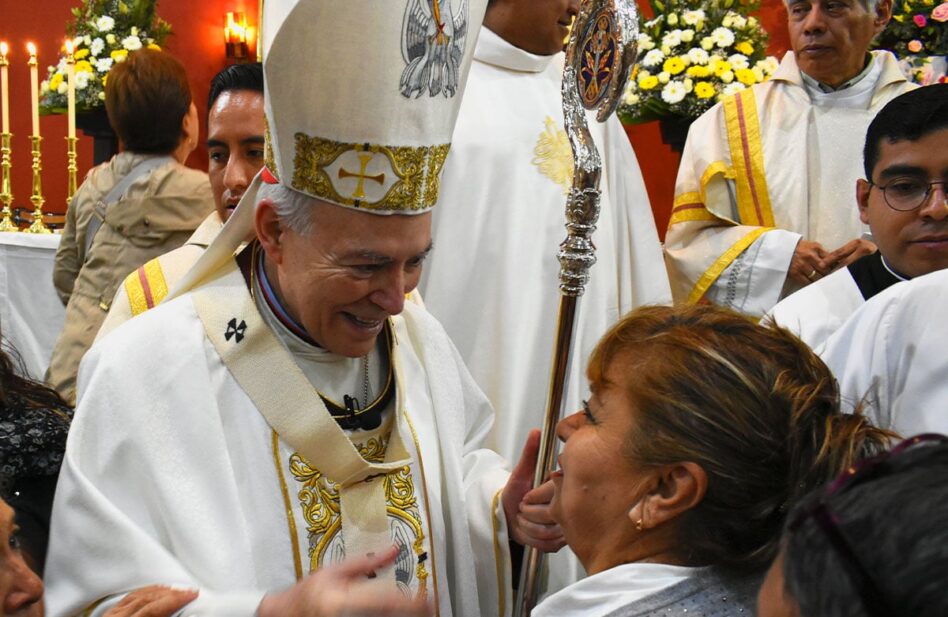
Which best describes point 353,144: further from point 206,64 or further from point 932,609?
point 206,64

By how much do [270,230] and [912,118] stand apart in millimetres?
1677

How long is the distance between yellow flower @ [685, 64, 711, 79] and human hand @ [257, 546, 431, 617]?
11.3 feet

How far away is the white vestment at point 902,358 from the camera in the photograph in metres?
2.20

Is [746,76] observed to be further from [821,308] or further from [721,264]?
[821,308]

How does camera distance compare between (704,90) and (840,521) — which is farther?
(704,90)

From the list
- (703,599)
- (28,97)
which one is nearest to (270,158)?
(703,599)

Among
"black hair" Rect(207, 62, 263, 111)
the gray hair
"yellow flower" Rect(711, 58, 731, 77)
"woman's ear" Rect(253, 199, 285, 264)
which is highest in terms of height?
"yellow flower" Rect(711, 58, 731, 77)

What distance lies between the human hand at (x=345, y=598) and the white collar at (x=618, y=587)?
0.88 feet

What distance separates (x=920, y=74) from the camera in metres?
5.36

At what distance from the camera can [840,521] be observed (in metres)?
0.96

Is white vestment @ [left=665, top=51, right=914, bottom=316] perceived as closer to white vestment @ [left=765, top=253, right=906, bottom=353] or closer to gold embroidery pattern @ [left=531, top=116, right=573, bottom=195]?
gold embroidery pattern @ [left=531, top=116, right=573, bottom=195]

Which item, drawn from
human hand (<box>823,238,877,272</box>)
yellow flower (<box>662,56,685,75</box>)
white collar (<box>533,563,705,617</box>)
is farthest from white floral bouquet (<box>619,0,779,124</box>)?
white collar (<box>533,563,705,617</box>)

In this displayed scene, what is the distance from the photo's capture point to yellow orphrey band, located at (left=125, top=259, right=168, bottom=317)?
314 cm

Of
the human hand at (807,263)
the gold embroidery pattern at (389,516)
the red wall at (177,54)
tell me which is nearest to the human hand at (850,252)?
the human hand at (807,263)
